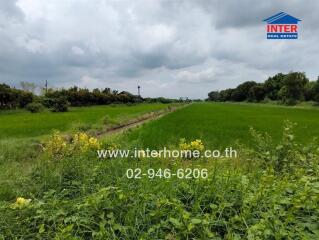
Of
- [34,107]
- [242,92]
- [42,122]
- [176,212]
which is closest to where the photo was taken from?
[176,212]

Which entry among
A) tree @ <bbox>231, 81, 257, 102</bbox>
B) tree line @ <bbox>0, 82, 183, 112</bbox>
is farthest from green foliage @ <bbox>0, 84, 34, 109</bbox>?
tree @ <bbox>231, 81, 257, 102</bbox>

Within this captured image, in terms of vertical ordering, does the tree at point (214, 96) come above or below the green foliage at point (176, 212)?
above

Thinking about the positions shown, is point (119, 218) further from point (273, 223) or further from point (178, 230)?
point (273, 223)

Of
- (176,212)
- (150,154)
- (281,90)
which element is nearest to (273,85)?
(281,90)

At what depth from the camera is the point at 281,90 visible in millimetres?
68125

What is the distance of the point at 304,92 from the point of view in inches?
2495

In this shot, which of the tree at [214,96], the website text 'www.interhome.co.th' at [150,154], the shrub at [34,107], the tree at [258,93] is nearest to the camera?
the website text 'www.interhome.co.th' at [150,154]

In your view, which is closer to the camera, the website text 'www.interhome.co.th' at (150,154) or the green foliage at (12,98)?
the website text 'www.interhome.co.th' at (150,154)

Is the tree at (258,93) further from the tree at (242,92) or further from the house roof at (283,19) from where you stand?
the house roof at (283,19)

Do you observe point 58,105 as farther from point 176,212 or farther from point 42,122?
point 176,212

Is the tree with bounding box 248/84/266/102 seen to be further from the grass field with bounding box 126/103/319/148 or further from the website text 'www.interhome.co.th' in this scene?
the website text 'www.interhome.co.th'

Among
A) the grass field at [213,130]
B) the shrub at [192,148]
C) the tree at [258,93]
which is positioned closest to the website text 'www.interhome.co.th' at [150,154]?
the shrub at [192,148]

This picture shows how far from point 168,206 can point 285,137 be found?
305 cm

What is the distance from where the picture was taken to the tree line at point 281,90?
6131 cm
